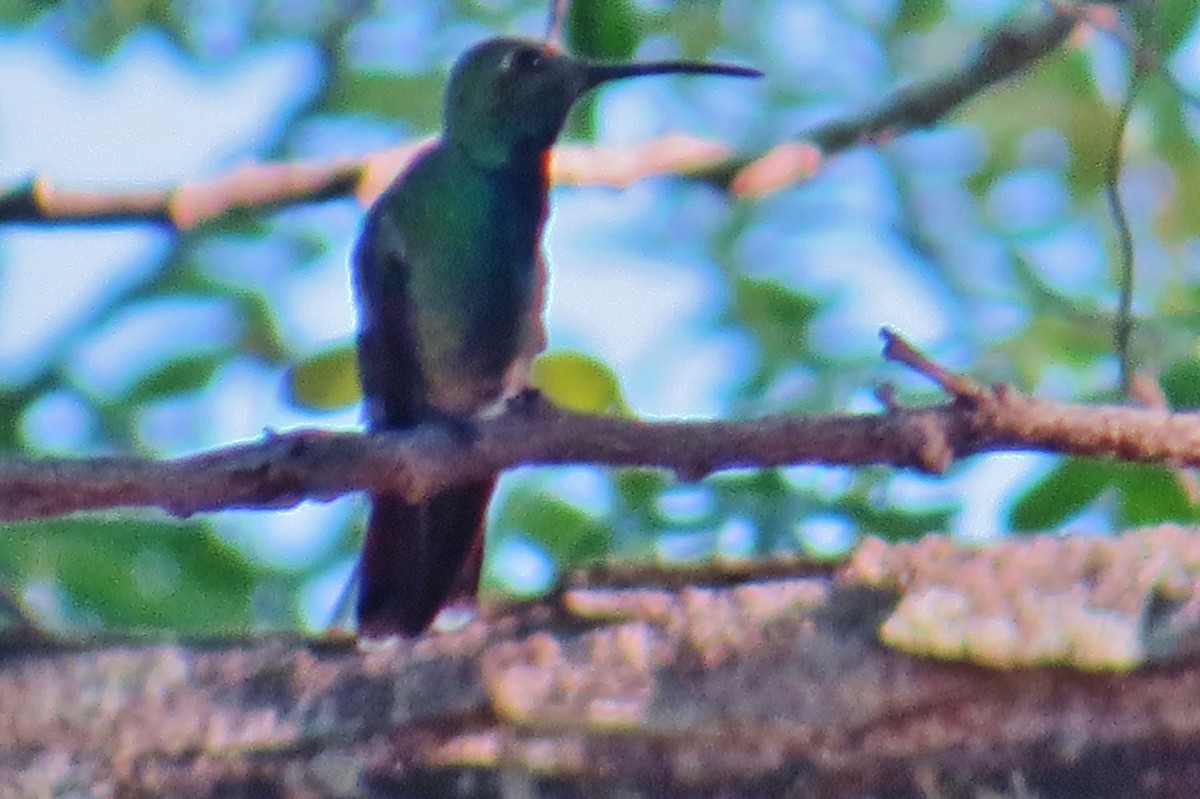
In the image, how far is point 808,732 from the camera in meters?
2.38

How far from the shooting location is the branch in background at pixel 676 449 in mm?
2139

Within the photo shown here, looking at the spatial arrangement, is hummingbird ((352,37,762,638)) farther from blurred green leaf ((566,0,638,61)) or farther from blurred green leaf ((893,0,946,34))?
blurred green leaf ((893,0,946,34))

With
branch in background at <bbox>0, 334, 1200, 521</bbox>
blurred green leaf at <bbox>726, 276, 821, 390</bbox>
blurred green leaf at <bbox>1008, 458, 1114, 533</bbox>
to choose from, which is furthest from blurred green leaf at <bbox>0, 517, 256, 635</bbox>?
blurred green leaf at <bbox>1008, 458, 1114, 533</bbox>

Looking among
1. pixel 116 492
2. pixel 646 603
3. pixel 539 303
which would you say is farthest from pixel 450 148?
pixel 116 492

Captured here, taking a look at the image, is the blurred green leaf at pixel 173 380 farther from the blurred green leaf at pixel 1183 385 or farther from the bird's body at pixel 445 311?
the blurred green leaf at pixel 1183 385

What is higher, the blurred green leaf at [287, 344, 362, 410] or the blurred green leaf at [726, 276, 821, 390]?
the blurred green leaf at [287, 344, 362, 410]

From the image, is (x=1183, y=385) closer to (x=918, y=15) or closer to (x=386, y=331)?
(x=386, y=331)

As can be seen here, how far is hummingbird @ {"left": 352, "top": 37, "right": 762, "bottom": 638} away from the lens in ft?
11.3

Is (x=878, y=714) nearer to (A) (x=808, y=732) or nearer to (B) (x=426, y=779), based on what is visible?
(A) (x=808, y=732)

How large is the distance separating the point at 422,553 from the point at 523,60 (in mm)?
1259

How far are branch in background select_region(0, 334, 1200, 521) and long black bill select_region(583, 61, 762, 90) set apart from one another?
146 cm

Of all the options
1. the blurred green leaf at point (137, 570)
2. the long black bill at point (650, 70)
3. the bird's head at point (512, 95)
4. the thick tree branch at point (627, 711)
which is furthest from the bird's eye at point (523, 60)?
the thick tree branch at point (627, 711)

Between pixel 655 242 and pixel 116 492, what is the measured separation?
2.98 metres

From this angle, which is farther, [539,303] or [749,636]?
[539,303]
